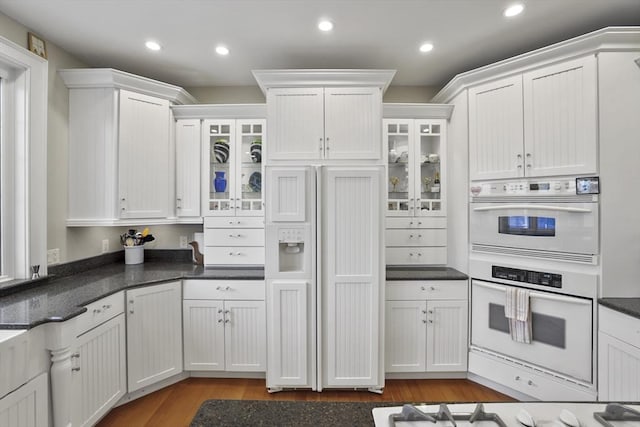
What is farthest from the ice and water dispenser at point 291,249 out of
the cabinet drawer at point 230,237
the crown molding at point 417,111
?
the crown molding at point 417,111

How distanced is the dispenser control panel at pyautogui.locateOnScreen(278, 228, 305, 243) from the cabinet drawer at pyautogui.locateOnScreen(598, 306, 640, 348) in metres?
2.03

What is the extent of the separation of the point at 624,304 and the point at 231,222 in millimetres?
2872

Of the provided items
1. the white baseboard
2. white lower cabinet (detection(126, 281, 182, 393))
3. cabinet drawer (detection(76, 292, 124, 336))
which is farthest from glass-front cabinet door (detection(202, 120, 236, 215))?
the white baseboard

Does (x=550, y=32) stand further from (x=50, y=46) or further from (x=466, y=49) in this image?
(x=50, y=46)

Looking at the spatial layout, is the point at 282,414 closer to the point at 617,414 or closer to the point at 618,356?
the point at 617,414

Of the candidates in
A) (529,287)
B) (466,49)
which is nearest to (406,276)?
(529,287)

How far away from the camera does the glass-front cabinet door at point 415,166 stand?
271 cm

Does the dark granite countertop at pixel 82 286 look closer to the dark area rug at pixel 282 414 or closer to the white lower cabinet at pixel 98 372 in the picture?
the white lower cabinet at pixel 98 372

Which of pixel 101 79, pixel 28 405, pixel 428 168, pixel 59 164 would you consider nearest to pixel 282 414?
pixel 28 405

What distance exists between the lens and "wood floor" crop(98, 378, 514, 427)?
6.71 feet

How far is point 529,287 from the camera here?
2135mm

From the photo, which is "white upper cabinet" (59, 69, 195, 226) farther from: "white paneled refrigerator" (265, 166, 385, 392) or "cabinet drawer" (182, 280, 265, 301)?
"white paneled refrigerator" (265, 166, 385, 392)

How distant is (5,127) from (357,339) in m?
2.88

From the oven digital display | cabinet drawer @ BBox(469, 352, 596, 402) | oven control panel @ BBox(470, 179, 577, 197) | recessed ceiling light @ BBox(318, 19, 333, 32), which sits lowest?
cabinet drawer @ BBox(469, 352, 596, 402)
